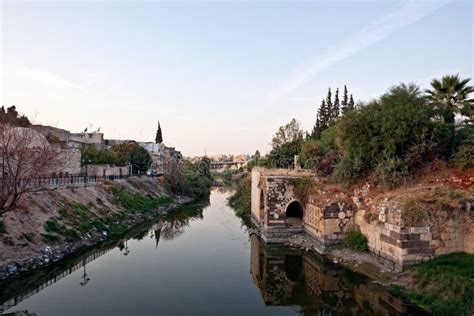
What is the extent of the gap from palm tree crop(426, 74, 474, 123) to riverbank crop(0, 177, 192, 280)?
21194mm

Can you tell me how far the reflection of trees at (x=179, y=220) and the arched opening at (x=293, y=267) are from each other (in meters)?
9.45

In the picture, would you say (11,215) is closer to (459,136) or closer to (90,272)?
Result: (90,272)

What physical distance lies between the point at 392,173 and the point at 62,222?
60.2 ft

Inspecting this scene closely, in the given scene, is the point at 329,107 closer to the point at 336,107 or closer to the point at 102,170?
the point at 336,107

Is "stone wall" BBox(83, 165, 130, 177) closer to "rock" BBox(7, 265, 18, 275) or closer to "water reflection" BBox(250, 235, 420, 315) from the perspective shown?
"rock" BBox(7, 265, 18, 275)

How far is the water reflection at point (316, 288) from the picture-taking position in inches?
477

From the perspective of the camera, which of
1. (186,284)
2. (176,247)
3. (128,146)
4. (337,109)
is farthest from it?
(128,146)

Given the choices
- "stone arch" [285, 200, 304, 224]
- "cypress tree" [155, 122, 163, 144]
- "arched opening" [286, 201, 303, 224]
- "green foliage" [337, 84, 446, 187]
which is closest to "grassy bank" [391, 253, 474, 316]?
"green foliage" [337, 84, 446, 187]

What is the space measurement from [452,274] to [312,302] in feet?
15.5

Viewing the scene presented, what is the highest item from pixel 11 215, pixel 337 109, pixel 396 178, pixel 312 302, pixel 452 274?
pixel 337 109

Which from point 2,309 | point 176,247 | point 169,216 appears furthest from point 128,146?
point 2,309

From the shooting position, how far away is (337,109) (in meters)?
47.3

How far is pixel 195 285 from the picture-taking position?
14461 millimetres

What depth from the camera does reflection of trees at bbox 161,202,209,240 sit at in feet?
86.2
